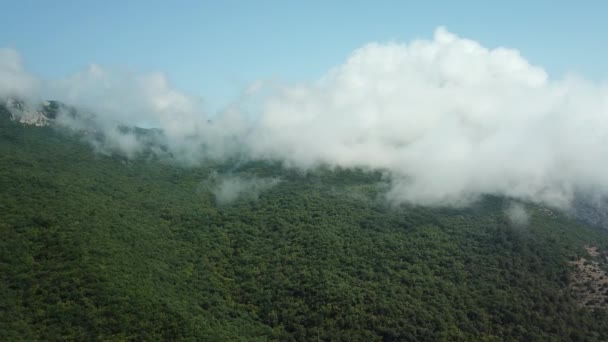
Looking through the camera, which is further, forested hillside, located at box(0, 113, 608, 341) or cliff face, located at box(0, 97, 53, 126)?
cliff face, located at box(0, 97, 53, 126)


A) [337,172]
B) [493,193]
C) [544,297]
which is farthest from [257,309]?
[493,193]

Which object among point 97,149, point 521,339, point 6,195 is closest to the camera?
point 521,339

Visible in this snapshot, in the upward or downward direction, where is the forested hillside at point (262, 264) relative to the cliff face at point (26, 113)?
downward

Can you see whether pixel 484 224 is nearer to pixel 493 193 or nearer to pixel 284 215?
pixel 493 193

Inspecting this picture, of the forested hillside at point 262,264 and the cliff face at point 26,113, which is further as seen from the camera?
the cliff face at point 26,113

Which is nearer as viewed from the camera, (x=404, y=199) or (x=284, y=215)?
(x=284, y=215)

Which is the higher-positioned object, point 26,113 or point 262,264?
point 26,113

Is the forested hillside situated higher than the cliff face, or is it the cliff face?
the cliff face

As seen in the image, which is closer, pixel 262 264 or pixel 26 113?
pixel 262 264
